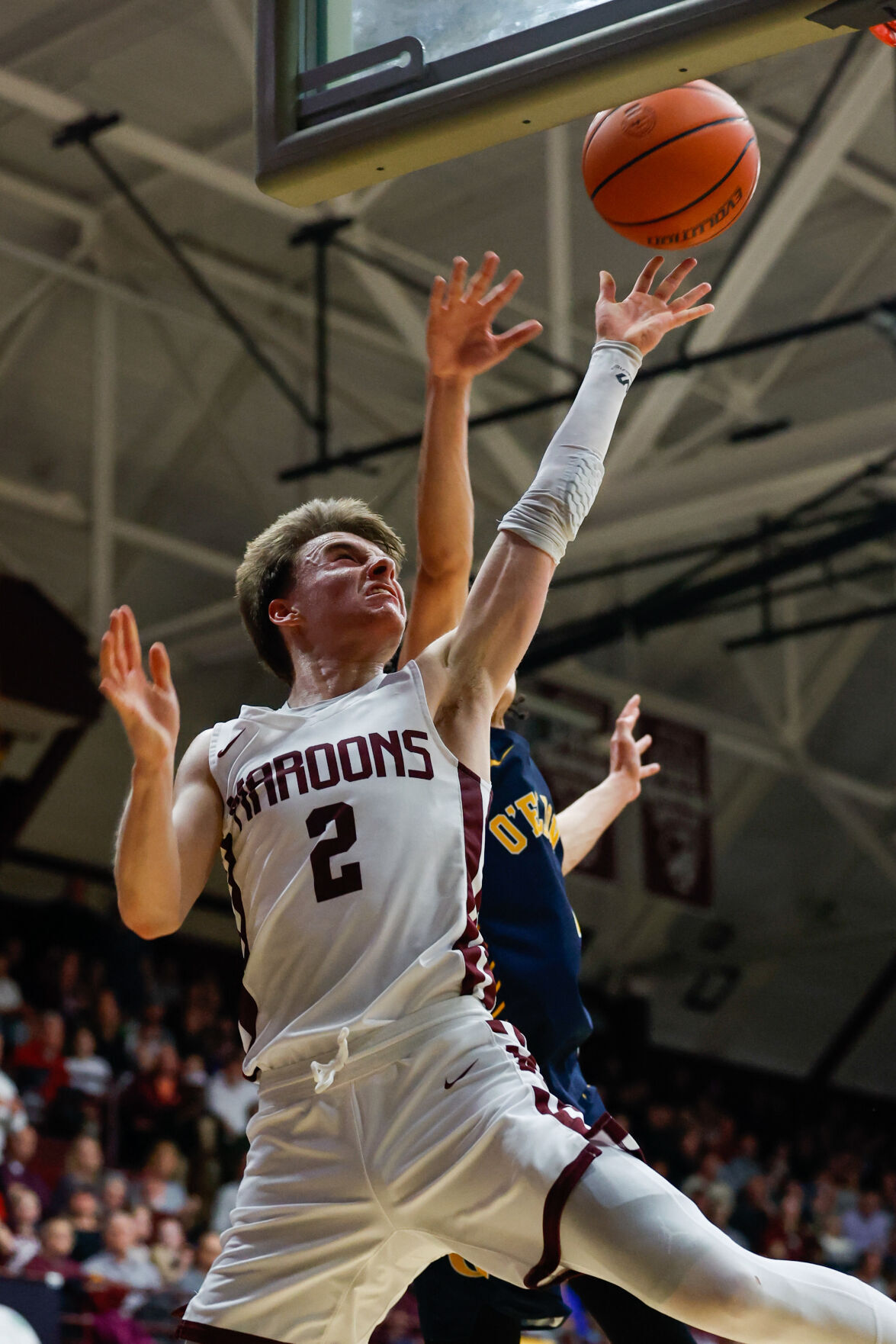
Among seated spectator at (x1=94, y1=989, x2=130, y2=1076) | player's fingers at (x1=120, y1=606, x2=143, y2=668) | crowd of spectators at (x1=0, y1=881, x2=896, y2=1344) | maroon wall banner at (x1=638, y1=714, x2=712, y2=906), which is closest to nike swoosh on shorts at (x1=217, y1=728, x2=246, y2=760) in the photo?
player's fingers at (x1=120, y1=606, x2=143, y2=668)

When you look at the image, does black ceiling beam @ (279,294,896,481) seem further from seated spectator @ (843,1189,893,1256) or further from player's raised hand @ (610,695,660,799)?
seated spectator @ (843,1189,893,1256)

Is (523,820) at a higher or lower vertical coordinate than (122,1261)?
higher

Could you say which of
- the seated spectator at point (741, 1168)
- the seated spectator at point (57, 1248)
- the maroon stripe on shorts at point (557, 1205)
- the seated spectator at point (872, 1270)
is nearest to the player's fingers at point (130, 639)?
the maroon stripe on shorts at point (557, 1205)

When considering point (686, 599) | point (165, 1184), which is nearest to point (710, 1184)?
point (686, 599)

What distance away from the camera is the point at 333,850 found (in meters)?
3.03

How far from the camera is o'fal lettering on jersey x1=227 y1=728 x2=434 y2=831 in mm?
3092

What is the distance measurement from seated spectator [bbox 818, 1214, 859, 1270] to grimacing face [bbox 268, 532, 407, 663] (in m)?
12.4

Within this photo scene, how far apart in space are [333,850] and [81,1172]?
24.8 feet

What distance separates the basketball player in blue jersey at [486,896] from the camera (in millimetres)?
3625

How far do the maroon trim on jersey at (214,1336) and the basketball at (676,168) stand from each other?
2642 mm

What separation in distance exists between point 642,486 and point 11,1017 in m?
5.70

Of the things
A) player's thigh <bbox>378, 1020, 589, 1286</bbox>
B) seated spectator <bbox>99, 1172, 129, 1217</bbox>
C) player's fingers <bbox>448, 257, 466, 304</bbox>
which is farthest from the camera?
seated spectator <bbox>99, 1172, 129, 1217</bbox>

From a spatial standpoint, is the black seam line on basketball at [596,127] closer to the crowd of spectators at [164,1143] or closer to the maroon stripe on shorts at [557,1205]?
the maroon stripe on shorts at [557,1205]

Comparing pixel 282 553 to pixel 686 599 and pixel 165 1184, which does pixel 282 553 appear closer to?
pixel 165 1184
